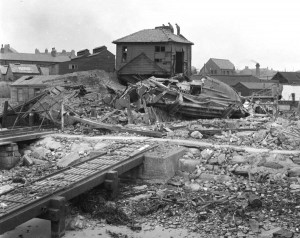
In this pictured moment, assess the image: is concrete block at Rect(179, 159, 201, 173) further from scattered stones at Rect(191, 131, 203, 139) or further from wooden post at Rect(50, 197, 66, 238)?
wooden post at Rect(50, 197, 66, 238)

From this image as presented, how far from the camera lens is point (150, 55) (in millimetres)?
36625

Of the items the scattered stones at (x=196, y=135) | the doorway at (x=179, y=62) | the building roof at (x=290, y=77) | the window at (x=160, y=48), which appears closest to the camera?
the scattered stones at (x=196, y=135)

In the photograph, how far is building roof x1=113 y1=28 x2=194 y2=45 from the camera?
36.2 m

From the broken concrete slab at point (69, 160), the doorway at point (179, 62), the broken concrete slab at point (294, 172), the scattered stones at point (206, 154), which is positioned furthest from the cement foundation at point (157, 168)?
the doorway at point (179, 62)

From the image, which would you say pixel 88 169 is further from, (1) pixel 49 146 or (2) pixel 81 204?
(1) pixel 49 146

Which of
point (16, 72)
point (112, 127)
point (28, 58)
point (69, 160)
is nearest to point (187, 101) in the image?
point (112, 127)

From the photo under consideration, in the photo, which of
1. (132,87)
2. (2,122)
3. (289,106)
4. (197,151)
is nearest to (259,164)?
(197,151)

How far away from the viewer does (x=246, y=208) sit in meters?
12.3

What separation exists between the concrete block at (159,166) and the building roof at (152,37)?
21.3 meters

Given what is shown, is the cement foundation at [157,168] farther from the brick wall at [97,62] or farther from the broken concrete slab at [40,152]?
the brick wall at [97,62]

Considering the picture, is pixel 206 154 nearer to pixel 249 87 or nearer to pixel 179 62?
pixel 179 62

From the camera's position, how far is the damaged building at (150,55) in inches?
1422

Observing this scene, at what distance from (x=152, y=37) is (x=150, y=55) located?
1.67 m

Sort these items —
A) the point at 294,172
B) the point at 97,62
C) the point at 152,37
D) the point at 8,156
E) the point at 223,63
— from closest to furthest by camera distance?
1. the point at 294,172
2. the point at 8,156
3. the point at 152,37
4. the point at 97,62
5. the point at 223,63
